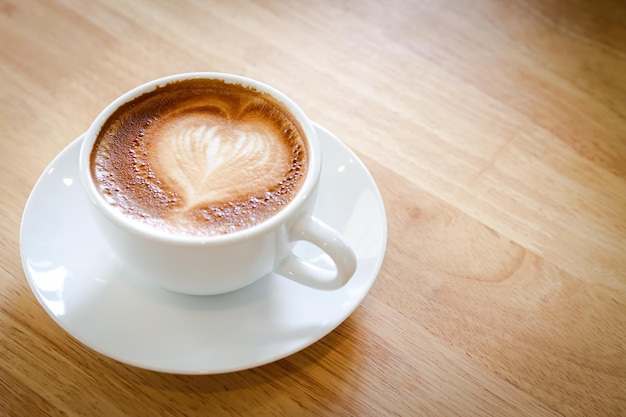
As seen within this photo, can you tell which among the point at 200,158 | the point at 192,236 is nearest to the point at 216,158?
the point at 200,158

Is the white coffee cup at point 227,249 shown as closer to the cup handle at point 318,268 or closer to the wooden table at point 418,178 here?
the cup handle at point 318,268

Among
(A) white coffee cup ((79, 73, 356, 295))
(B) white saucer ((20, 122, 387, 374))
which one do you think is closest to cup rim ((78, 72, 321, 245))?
(A) white coffee cup ((79, 73, 356, 295))

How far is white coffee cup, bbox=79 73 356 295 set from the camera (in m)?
0.70

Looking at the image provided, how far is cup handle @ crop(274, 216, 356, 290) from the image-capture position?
0.74 metres

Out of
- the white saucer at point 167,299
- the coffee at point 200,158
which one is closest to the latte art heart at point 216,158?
the coffee at point 200,158

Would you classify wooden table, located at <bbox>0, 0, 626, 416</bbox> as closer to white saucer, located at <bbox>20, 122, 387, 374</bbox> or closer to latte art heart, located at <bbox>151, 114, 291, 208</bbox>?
white saucer, located at <bbox>20, 122, 387, 374</bbox>

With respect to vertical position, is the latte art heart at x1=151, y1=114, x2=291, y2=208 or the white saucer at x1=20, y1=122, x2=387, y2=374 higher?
the latte art heart at x1=151, y1=114, x2=291, y2=208

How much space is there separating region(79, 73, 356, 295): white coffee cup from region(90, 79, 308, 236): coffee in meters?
0.02

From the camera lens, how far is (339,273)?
2.45ft

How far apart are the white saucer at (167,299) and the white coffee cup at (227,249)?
3 centimetres

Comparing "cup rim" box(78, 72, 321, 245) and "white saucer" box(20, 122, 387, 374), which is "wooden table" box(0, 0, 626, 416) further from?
"cup rim" box(78, 72, 321, 245)

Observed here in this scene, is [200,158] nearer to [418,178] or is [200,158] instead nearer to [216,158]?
[216,158]

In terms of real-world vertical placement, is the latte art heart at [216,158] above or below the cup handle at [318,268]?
above

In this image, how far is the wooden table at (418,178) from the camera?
770 millimetres
